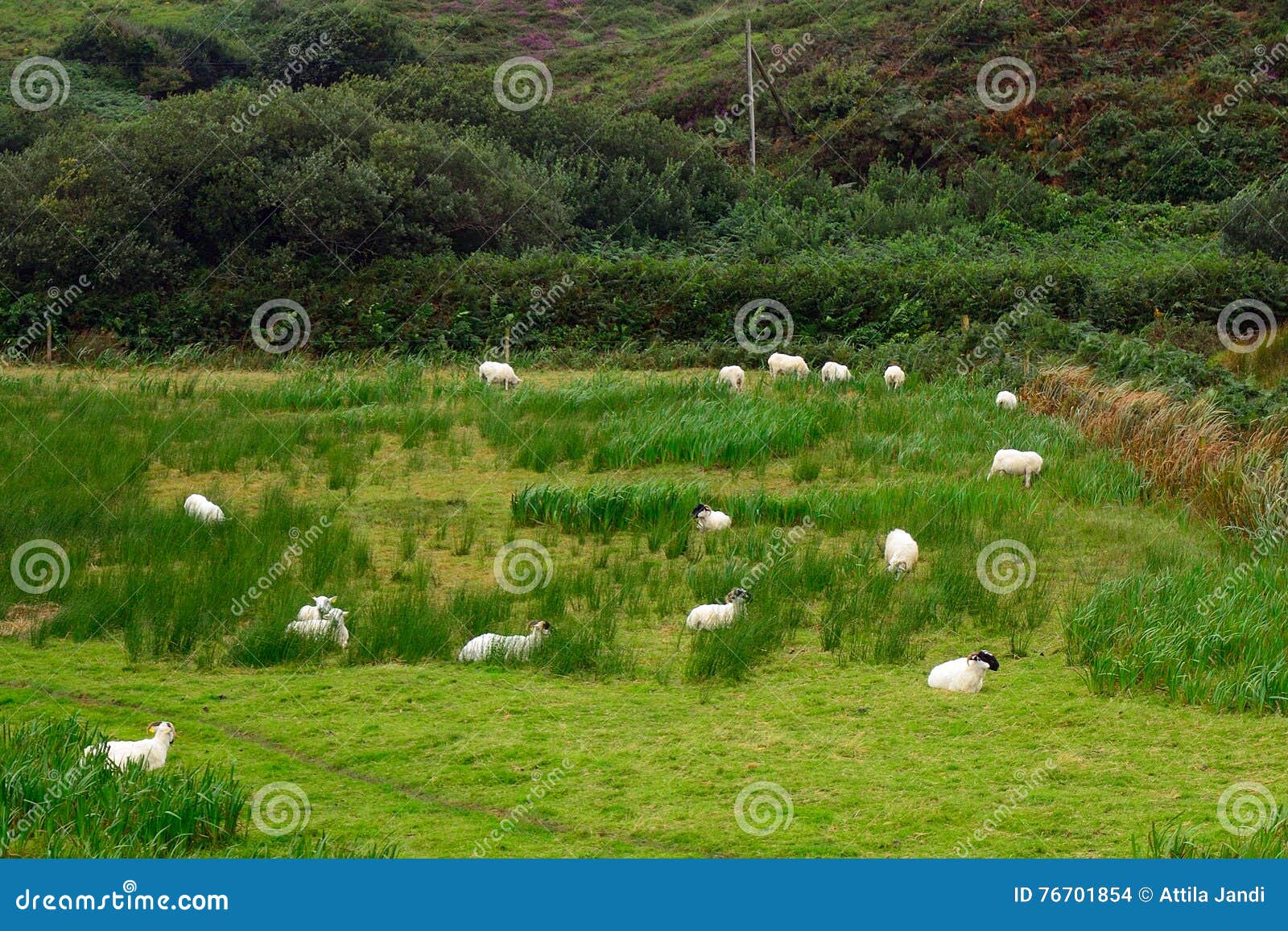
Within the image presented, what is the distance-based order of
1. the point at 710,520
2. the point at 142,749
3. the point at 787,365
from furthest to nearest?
the point at 787,365, the point at 710,520, the point at 142,749

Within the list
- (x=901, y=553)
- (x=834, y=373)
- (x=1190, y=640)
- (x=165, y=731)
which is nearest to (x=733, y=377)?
(x=834, y=373)

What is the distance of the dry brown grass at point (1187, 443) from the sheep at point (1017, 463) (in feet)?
4.04

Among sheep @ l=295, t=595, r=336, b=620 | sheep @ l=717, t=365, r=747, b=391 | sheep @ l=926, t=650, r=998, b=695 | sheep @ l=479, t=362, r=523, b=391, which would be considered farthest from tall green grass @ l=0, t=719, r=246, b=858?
sheep @ l=479, t=362, r=523, b=391

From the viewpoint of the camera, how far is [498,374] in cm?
1780

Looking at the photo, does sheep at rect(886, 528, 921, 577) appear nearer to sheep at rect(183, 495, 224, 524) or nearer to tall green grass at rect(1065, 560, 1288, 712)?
tall green grass at rect(1065, 560, 1288, 712)

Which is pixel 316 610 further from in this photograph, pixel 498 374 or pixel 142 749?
pixel 498 374

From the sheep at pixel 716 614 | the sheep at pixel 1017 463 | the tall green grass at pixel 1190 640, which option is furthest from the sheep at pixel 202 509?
the sheep at pixel 1017 463

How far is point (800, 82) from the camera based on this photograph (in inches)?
1490

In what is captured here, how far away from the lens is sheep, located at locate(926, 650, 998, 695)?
782 cm

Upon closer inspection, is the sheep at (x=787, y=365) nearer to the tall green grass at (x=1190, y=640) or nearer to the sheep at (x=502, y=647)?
the tall green grass at (x=1190, y=640)

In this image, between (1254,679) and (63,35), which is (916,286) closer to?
(1254,679)

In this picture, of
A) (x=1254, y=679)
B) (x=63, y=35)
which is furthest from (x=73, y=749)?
(x=63, y=35)

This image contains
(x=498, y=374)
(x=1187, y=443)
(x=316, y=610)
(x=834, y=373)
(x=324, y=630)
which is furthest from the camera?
(x=834, y=373)

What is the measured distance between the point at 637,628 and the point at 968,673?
2510 millimetres
